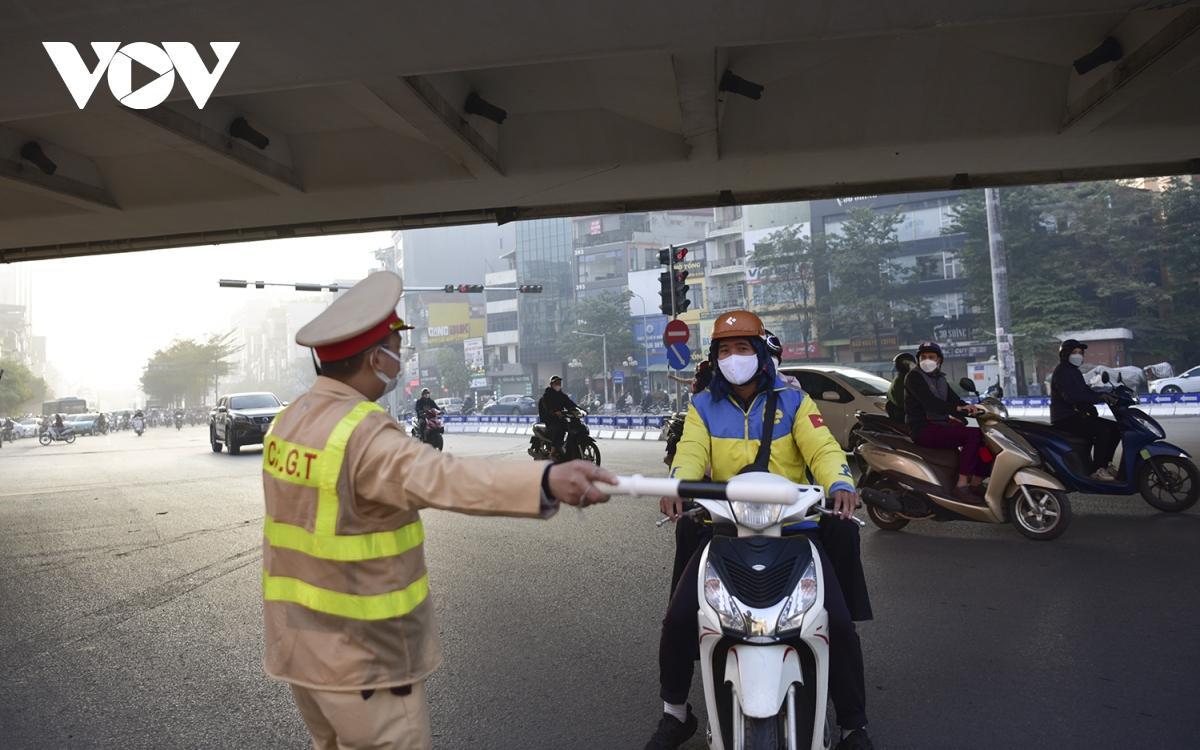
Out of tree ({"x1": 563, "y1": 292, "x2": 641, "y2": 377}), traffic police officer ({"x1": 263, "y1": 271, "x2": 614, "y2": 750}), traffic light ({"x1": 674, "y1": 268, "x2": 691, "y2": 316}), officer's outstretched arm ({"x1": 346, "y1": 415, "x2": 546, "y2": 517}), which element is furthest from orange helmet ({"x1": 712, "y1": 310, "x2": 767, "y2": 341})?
tree ({"x1": 563, "y1": 292, "x2": 641, "y2": 377})

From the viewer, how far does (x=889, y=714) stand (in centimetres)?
391

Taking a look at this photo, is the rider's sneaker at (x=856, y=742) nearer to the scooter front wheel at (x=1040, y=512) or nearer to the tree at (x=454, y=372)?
the scooter front wheel at (x=1040, y=512)

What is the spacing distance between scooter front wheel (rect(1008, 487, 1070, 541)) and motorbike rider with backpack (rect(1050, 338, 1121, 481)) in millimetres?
1132

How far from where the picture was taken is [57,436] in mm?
41750

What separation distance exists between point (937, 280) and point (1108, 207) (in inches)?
327

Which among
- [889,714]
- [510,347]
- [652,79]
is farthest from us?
[510,347]

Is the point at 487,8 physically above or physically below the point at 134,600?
above

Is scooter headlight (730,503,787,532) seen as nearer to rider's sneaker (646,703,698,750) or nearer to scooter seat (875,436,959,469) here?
rider's sneaker (646,703,698,750)

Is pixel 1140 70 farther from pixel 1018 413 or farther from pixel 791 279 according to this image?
pixel 791 279

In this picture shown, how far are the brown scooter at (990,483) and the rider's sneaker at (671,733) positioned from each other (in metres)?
4.56

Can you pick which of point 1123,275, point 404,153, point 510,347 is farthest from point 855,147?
point 510,347

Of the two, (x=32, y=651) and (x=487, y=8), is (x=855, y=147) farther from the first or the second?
(x=32, y=651)

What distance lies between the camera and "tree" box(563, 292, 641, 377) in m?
60.1

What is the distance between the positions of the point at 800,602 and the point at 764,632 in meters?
0.16
